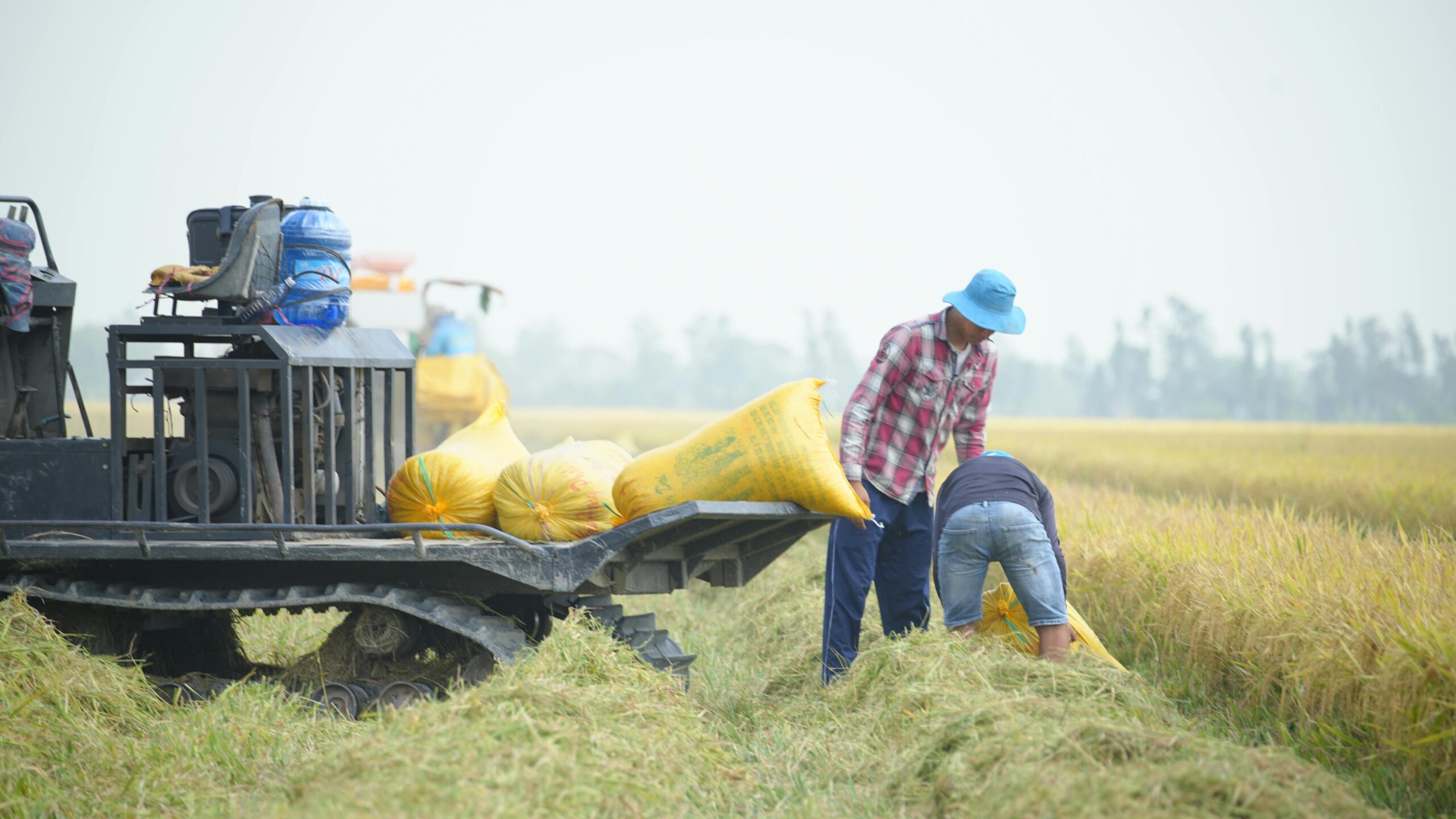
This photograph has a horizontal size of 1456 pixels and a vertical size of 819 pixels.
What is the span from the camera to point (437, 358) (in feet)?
54.7

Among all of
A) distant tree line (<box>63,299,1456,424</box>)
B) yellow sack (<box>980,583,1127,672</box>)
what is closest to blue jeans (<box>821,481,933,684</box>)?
yellow sack (<box>980,583,1127,672</box>)

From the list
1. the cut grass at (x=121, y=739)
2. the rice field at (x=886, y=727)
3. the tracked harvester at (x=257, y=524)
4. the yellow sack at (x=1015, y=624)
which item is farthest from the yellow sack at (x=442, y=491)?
the yellow sack at (x=1015, y=624)

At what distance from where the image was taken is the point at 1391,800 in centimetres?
411

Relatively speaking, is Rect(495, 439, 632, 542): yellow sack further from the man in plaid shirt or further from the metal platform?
the man in plaid shirt

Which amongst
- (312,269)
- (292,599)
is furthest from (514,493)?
(312,269)

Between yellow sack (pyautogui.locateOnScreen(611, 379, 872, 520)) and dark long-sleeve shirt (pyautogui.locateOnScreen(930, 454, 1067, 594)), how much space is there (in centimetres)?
39

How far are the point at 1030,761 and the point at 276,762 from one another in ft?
8.84

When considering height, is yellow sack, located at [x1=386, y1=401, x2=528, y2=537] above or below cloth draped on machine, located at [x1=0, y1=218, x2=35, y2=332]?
below

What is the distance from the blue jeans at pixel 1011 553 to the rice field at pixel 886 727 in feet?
0.85

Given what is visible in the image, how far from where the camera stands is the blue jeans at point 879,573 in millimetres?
5625

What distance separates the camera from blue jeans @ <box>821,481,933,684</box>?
5.62 m

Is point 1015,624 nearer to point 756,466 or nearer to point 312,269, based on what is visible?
point 756,466

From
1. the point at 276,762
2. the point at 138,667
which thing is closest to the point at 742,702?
the point at 276,762

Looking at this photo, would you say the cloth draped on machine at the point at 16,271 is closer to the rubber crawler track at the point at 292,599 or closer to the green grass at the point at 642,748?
the rubber crawler track at the point at 292,599
